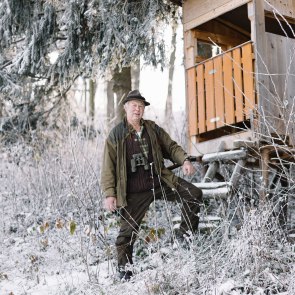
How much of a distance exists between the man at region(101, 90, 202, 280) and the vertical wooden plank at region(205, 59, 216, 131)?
1721 mm

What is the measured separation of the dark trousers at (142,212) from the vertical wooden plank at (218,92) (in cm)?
188

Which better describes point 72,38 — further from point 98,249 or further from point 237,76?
point 98,249

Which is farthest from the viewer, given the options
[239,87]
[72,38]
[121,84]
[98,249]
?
[121,84]

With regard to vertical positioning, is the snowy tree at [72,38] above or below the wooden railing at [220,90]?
above

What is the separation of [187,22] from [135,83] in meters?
10.8

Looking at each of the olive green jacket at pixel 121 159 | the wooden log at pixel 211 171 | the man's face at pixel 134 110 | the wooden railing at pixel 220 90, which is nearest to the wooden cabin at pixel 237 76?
the wooden railing at pixel 220 90

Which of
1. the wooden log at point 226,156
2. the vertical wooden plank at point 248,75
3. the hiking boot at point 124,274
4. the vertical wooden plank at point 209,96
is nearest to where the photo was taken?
the hiking boot at point 124,274

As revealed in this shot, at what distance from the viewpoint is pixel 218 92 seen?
798 cm

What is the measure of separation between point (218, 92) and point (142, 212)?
2.54 m

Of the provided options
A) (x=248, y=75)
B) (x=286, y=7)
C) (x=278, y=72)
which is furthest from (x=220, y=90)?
(x=286, y=7)

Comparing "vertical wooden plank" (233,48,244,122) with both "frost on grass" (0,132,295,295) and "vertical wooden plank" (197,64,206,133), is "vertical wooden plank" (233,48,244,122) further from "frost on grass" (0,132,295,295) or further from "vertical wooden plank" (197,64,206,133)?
"frost on grass" (0,132,295,295)

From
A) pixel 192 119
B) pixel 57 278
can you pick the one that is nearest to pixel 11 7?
pixel 192 119

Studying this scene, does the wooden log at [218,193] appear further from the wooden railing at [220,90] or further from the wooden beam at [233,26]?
the wooden beam at [233,26]

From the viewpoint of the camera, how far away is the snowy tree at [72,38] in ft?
29.0
